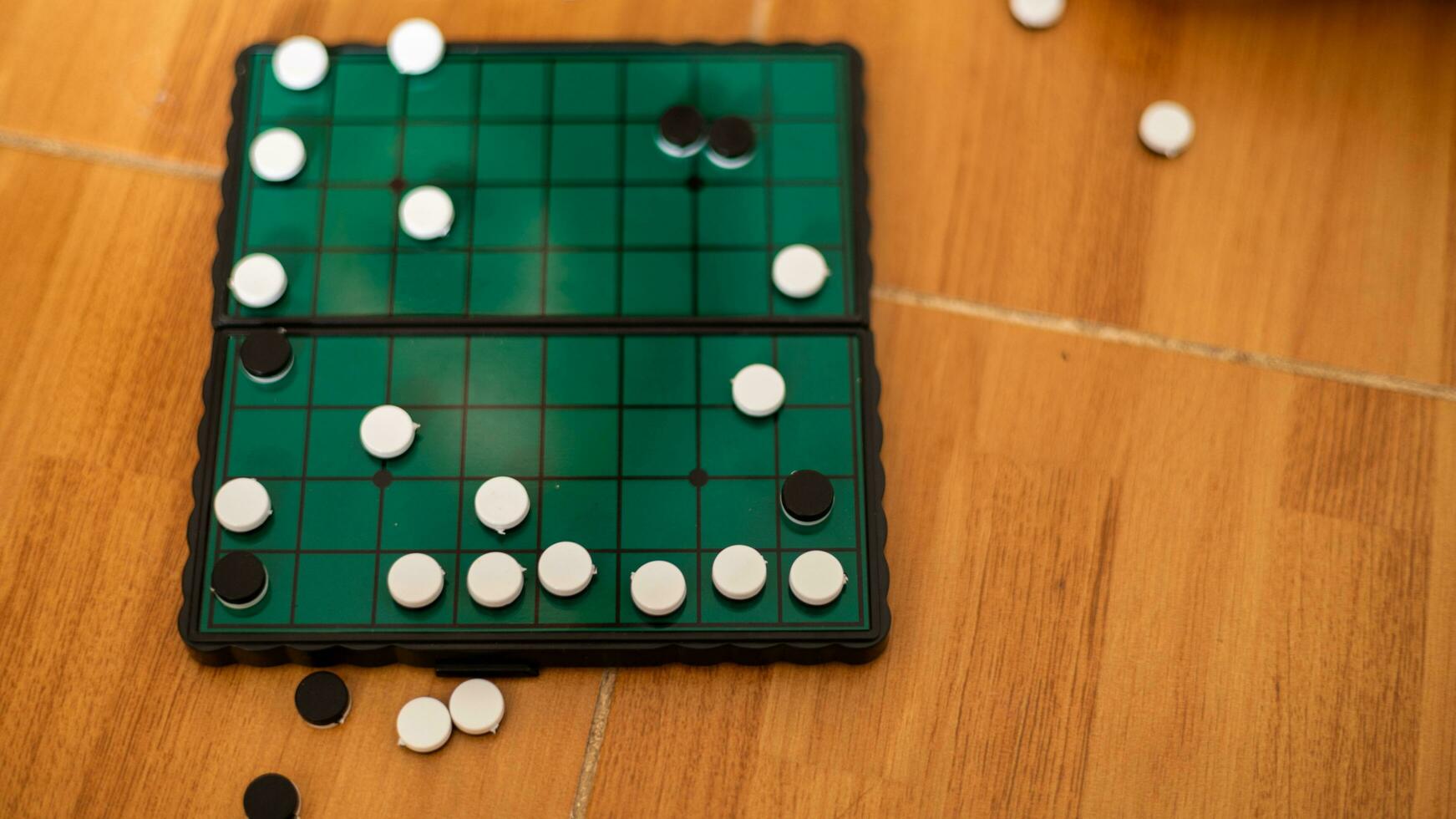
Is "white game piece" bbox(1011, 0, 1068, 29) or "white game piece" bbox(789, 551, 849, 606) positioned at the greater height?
"white game piece" bbox(1011, 0, 1068, 29)

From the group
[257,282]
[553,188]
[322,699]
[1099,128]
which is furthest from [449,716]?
[1099,128]

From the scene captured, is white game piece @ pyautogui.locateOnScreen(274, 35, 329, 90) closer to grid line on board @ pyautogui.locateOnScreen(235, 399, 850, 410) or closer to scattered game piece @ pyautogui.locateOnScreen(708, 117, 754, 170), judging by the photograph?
grid line on board @ pyautogui.locateOnScreen(235, 399, 850, 410)

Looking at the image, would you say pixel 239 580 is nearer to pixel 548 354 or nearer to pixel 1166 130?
pixel 548 354

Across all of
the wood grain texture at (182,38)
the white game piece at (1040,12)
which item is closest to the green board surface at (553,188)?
the wood grain texture at (182,38)

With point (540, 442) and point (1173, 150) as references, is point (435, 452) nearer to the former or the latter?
point (540, 442)

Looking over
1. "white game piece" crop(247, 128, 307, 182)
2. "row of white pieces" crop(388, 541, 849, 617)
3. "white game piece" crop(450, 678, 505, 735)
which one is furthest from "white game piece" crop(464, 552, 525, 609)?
"white game piece" crop(247, 128, 307, 182)

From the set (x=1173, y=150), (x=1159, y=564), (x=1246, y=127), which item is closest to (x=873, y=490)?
(x=1159, y=564)
